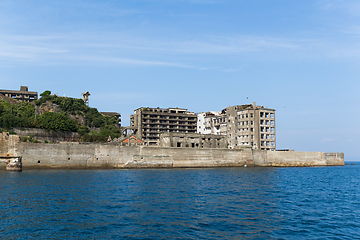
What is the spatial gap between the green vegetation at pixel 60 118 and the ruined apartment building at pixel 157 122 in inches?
776

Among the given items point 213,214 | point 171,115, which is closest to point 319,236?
point 213,214

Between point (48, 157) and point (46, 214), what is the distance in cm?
5850

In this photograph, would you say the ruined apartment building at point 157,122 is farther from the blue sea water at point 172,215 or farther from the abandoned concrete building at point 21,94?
the blue sea water at point 172,215

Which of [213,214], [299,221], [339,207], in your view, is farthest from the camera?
[339,207]

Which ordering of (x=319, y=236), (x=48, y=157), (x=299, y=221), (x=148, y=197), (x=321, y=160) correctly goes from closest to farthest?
(x=319, y=236)
(x=299, y=221)
(x=148, y=197)
(x=48, y=157)
(x=321, y=160)

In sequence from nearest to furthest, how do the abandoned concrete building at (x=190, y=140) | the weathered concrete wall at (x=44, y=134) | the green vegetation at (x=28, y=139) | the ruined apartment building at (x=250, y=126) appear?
the green vegetation at (x=28, y=139) → the weathered concrete wall at (x=44, y=134) → the abandoned concrete building at (x=190, y=140) → the ruined apartment building at (x=250, y=126)

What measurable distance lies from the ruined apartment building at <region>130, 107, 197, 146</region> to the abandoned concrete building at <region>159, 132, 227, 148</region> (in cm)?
4124

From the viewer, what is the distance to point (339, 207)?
102 feet

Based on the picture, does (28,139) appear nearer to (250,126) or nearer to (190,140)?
(190,140)

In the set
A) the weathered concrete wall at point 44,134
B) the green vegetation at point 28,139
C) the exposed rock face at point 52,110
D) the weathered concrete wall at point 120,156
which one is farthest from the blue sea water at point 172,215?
the exposed rock face at point 52,110

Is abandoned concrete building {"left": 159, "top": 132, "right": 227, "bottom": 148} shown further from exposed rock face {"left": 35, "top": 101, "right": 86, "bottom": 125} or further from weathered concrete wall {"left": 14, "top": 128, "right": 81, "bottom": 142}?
exposed rock face {"left": 35, "top": 101, "right": 86, "bottom": 125}

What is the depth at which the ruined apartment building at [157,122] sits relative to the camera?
156125 mm

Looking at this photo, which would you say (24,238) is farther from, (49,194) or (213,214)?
(49,194)

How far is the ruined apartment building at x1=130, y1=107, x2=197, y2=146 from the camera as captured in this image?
156125 millimetres
